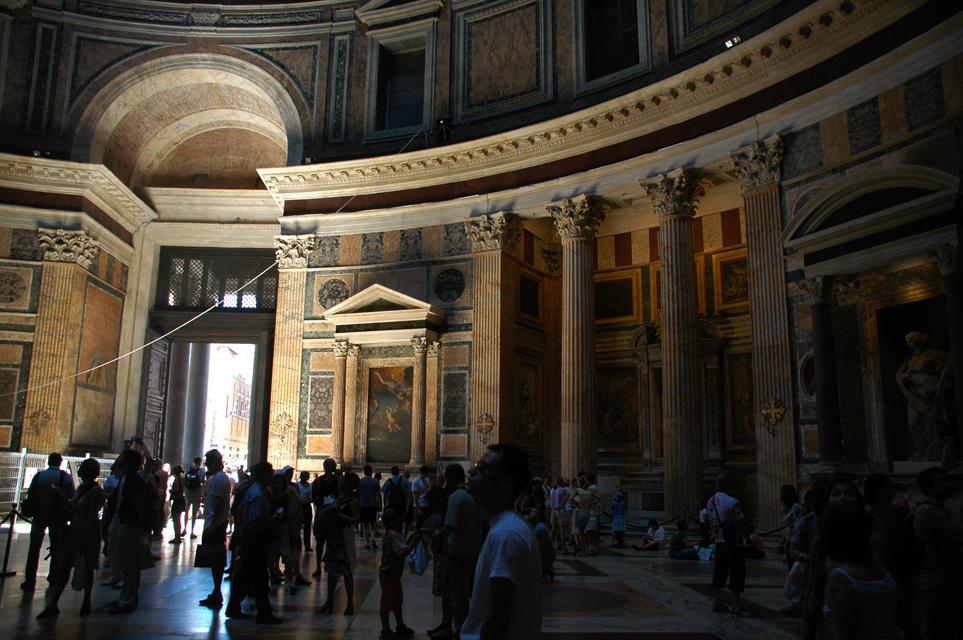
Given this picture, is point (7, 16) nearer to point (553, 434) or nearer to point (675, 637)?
point (553, 434)

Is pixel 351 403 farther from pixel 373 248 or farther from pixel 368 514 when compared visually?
pixel 368 514

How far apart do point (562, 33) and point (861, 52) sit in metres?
8.50

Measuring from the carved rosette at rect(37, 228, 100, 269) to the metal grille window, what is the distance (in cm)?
379

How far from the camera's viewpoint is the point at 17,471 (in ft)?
63.0

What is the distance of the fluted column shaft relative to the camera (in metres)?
20.6

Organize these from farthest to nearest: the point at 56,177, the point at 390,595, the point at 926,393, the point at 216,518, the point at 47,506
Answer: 1. the point at 56,177
2. the point at 926,393
3. the point at 47,506
4. the point at 216,518
5. the point at 390,595

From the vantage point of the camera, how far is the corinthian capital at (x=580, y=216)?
18.9 metres

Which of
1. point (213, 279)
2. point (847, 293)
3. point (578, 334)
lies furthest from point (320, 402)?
point (847, 293)

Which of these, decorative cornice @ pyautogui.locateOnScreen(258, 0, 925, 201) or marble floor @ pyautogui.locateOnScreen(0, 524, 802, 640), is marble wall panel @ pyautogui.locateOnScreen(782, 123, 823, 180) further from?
marble floor @ pyautogui.locateOnScreen(0, 524, 802, 640)

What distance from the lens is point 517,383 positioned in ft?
66.9

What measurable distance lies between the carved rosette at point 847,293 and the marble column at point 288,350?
14.2 meters

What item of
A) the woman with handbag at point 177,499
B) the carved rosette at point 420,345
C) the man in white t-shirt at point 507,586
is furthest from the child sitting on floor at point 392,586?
the carved rosette at point 420,345

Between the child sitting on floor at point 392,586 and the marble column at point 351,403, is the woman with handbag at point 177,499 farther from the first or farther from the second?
the child sitting on floor at point 392,586

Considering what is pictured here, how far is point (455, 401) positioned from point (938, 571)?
15.2 m
